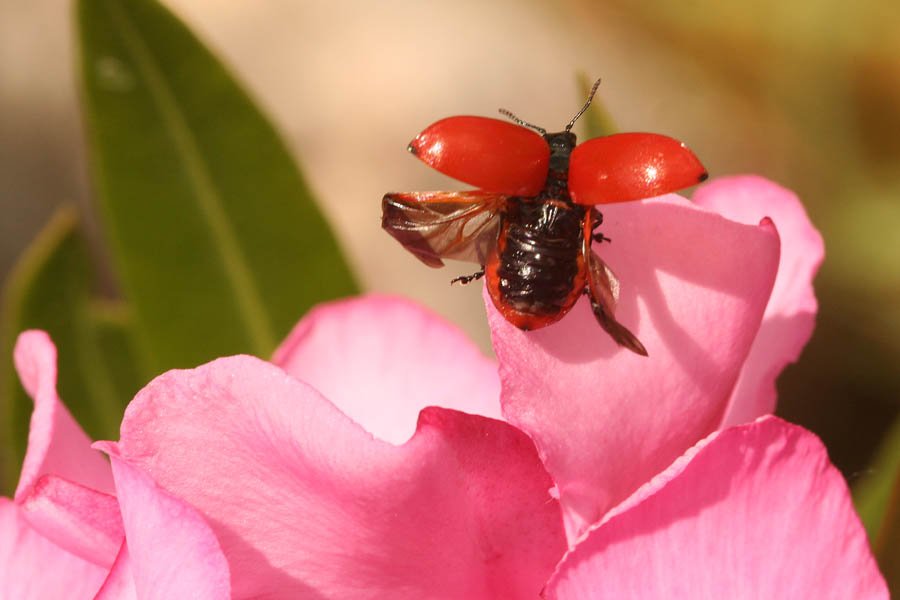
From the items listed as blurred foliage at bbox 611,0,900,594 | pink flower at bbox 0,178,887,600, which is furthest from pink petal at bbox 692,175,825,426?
blurred foliage at bbox 611,0,900,594

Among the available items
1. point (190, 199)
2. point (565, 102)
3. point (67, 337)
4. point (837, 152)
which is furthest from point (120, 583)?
point (837, 152)

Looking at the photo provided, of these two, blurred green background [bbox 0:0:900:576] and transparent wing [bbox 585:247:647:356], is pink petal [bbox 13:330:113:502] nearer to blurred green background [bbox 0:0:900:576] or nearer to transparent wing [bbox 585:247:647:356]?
transparent wing [bbox 585:247:647:356]

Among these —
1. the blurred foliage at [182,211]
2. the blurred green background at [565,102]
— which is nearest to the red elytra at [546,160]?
the blurred foliage at [182,211]

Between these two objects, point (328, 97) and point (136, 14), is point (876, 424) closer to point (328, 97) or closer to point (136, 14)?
point (328, 97)

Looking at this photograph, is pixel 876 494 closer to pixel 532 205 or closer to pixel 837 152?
pixel 532 205

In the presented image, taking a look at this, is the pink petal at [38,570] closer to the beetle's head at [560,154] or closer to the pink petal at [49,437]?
the pink petal at [49,437]

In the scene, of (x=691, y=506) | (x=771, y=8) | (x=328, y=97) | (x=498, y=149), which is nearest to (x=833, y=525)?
(x=691, y=506)
